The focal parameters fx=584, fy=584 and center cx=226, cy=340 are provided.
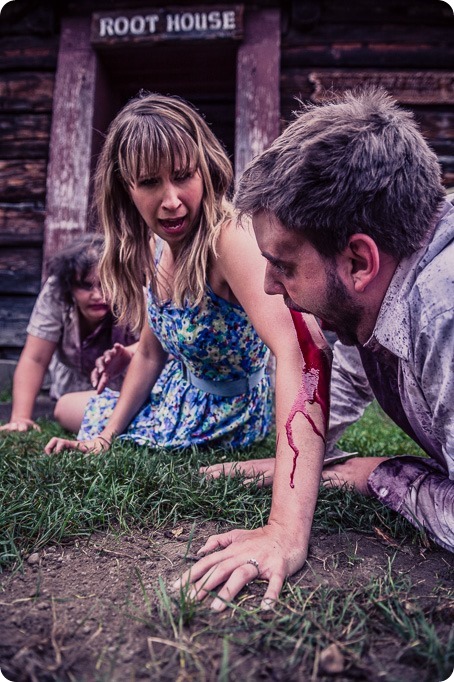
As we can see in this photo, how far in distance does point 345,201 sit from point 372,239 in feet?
0.40

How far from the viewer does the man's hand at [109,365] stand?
9.43 feet

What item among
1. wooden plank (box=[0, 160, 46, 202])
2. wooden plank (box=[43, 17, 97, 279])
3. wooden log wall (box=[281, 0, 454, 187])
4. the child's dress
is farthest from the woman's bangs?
wooden plank (box=[0, 160, 46, 202])

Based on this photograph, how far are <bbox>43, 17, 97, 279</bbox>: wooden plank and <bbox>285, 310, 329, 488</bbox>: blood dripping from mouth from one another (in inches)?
135

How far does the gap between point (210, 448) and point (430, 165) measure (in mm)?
1605

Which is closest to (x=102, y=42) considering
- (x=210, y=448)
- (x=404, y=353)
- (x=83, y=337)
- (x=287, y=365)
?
(x=83, y=337)

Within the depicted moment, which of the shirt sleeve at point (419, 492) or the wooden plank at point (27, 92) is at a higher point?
the wooden plank at point (27, 92)

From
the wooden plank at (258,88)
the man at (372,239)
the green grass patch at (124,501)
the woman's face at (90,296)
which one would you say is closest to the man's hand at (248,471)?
the green grass patch at (124,501)

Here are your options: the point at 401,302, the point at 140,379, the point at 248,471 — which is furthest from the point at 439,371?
the point at 140,379

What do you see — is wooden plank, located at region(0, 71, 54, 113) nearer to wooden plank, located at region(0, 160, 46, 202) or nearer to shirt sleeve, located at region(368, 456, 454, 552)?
wooden plank, located at region(0, 160, 46, 202)

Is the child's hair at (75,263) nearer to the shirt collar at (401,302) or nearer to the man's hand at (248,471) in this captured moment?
the man's hand at (248,471)

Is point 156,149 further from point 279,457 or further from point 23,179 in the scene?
point 23,179

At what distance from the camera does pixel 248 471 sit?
224cm

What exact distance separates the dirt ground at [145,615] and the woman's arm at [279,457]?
0.06 metres

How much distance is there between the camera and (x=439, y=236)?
1.52m
